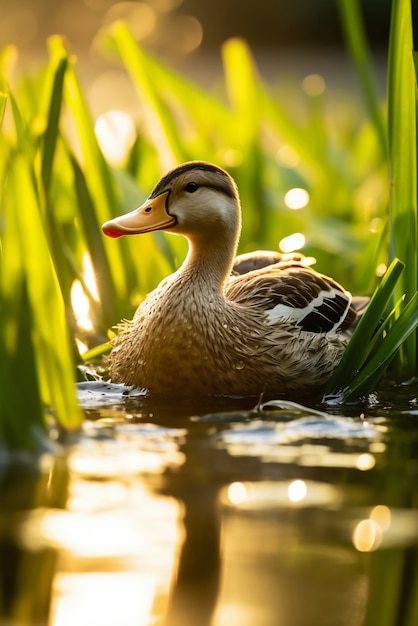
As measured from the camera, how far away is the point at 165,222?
4730mm

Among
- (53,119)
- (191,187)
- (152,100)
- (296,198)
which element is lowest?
(191,187)

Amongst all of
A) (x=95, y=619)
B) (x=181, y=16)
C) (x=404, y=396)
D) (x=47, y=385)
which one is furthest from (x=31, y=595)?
(x=181, y=16)

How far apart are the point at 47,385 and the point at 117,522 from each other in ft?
2.00

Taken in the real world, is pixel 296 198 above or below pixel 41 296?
above

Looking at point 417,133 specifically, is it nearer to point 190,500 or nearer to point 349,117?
point 190,500

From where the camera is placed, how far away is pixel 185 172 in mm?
4762

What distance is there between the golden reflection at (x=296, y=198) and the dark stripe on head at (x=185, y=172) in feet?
6.92

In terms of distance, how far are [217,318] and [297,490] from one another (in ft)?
5.20

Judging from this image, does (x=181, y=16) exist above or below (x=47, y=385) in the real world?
above

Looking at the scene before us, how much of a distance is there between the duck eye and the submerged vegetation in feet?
1.94

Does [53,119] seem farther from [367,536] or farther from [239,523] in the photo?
[367,536]

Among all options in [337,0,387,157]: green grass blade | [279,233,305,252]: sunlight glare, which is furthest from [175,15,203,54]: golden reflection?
[279,233,305,252]: sunlight glare

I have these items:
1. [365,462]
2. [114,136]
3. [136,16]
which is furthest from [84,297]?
[136,16]

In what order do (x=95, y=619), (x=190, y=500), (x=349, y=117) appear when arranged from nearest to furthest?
(x=95, y=619) → (x=190, y=500) → (x=349, y=117)
